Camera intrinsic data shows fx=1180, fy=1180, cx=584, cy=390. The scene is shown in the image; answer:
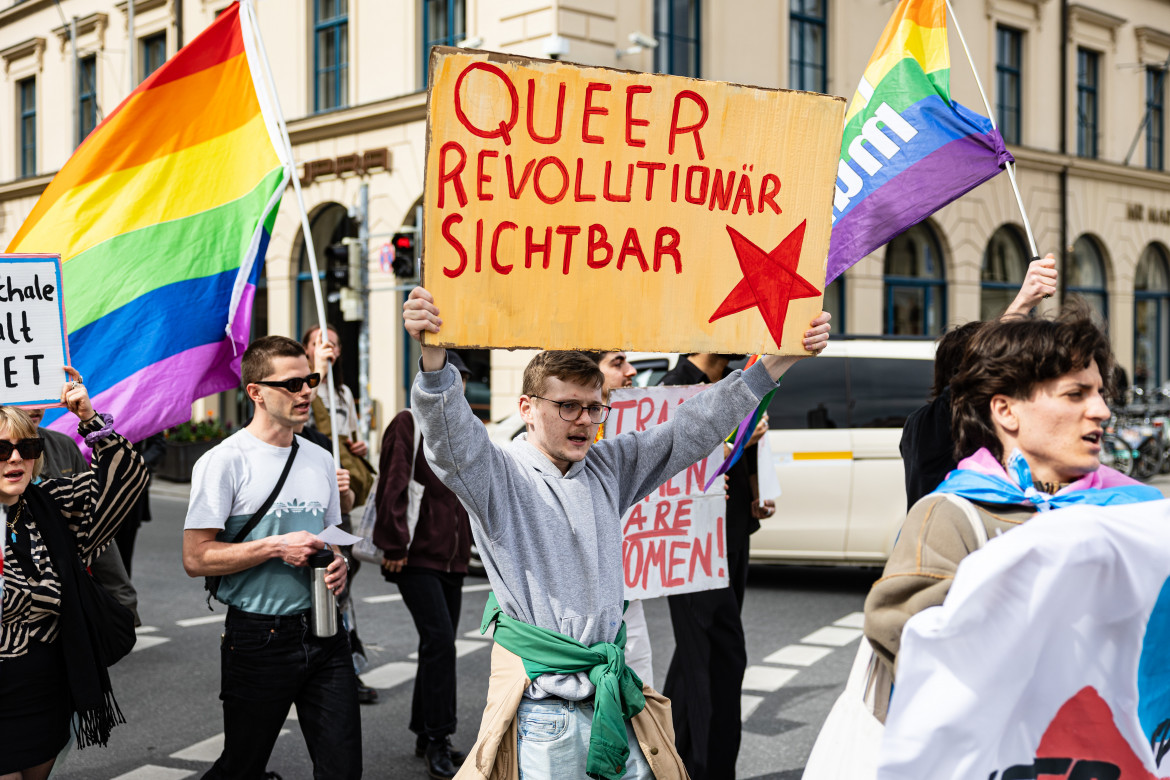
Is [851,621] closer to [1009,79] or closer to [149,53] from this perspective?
[1009,79]

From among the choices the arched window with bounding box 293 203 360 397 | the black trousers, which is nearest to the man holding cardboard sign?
the black trousers

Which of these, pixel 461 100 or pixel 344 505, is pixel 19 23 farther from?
pixel 461 100

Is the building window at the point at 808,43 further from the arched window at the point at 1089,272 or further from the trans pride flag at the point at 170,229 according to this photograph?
the trans pride flag at the point at 170,229

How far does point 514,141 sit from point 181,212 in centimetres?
267

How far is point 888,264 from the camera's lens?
67.8 ft

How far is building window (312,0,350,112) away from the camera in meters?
20.2

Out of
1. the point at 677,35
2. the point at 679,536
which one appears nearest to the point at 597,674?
the point at 679,536

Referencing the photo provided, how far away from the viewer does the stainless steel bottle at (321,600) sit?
3963 mm


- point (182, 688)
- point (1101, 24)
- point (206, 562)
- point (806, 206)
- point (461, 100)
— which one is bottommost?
point (182, 688)

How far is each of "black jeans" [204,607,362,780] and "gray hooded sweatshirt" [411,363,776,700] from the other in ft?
3.84

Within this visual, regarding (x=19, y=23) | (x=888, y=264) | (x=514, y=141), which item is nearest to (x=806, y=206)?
(x=514, y=141)

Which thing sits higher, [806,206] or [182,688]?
[806,206]

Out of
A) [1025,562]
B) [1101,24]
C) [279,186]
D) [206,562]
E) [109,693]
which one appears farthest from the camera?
[1101,24]

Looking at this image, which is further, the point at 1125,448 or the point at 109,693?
the point at 1125,448
